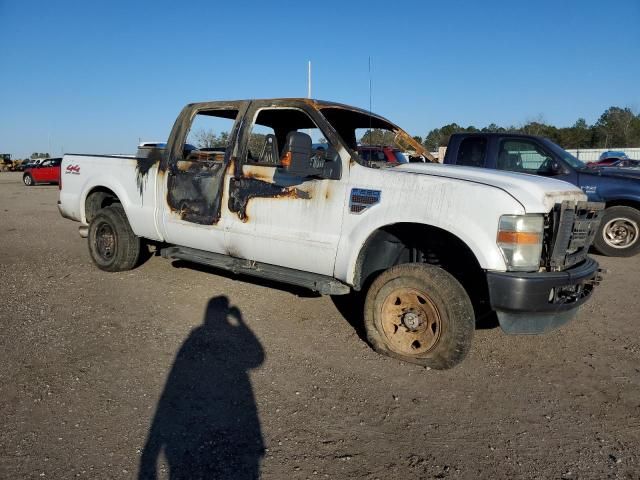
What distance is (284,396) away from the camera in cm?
335

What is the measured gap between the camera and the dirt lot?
8.71 ft

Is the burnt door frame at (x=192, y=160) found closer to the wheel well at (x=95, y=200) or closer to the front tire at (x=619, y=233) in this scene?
the wheel well at (x=95, y=200)

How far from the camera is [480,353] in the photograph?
13.8 ft

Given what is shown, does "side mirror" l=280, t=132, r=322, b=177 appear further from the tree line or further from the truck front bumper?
the tree line

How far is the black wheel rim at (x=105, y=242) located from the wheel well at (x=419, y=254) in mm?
3447

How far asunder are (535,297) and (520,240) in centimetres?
40

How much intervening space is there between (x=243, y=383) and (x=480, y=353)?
2.00 meters

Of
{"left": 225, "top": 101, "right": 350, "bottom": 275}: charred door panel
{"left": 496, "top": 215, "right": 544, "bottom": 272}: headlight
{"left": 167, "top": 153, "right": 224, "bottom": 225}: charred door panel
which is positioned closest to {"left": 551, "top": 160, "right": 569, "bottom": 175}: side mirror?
{"left": 225, "top": 101, "right": 350, "bottom": 275}: charred door panel

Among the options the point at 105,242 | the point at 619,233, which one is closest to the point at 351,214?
the point at 105,242

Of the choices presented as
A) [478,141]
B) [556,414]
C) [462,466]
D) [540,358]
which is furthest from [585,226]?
[478,141]

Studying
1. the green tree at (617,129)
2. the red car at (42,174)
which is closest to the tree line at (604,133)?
the green tree at (617,129)

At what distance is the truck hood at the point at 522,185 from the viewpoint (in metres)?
3.47

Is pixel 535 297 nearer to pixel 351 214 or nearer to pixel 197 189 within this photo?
pixel 351 214

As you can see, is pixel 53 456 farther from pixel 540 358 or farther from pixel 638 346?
pixel 638 346
